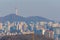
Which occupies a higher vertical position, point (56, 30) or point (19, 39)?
point (19, 39)

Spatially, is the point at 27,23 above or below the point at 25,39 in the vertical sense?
below

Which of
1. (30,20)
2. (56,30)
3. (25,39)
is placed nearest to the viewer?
(25,39)

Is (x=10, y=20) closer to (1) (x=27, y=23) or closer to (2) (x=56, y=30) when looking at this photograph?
(1) (x=27, y=23)

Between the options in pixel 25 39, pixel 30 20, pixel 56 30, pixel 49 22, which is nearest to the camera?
pixel 25 39

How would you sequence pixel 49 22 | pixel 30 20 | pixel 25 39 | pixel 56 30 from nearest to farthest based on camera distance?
pixel 25 39
pixel 56 30
pixel 30 20
pixel 49 22

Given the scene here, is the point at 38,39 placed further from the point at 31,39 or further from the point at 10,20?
the point at 10,20

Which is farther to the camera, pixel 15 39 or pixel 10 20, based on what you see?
pixel 10 20

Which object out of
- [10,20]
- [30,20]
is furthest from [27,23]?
[10,20]

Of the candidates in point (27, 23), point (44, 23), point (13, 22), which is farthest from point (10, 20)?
point (44, 23)

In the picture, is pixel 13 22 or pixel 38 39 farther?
pixel 13 22
